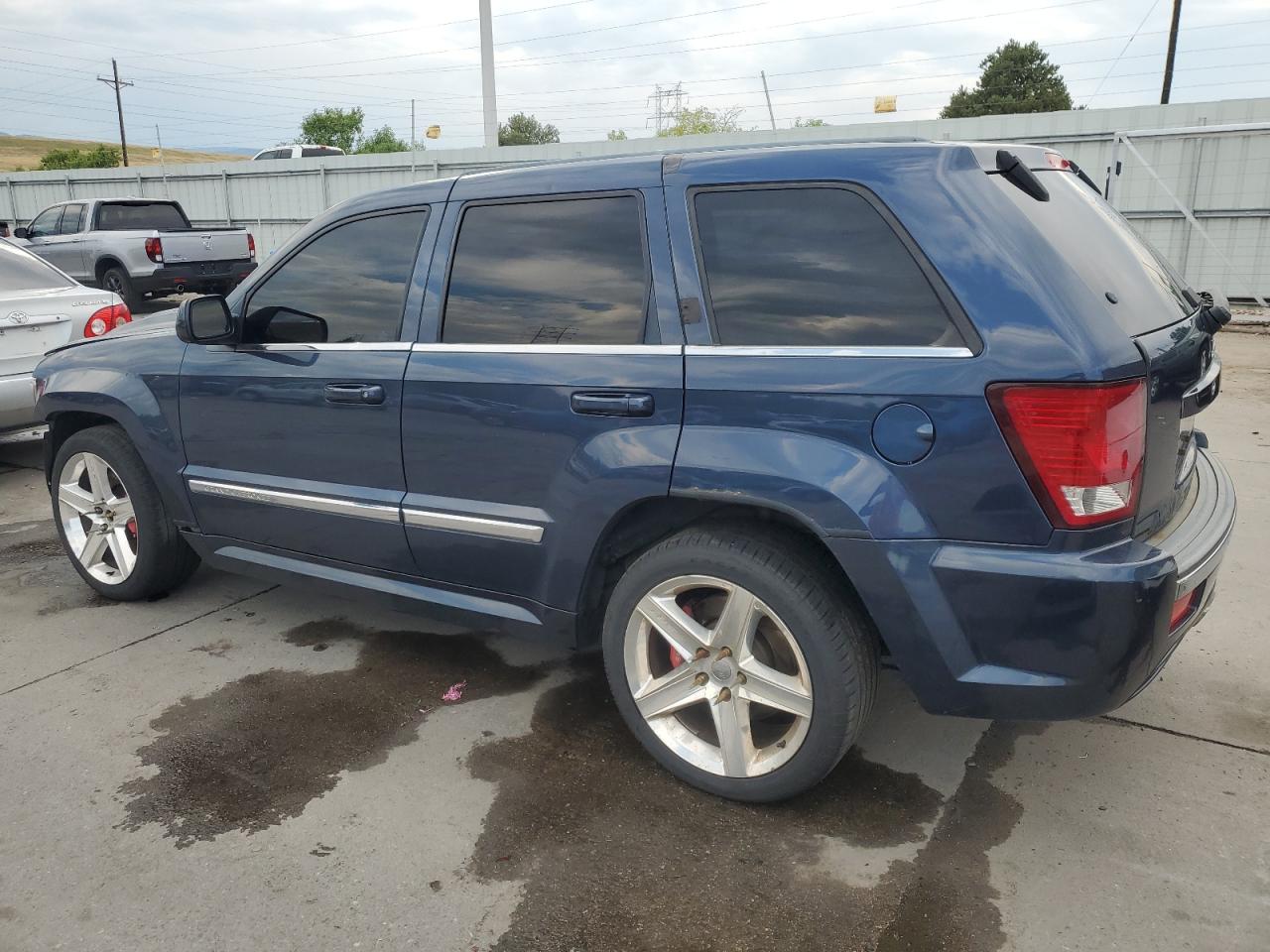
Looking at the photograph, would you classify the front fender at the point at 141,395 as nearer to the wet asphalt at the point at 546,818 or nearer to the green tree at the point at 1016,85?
the wet asphalt at the point at 546,818

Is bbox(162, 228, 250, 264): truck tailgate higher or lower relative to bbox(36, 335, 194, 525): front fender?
higher

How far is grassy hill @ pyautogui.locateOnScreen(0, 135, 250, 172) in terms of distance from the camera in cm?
10007

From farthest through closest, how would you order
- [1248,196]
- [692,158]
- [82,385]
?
[1248,196]
[82,385]
[692,158]

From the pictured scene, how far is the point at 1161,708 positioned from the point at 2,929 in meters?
3.50

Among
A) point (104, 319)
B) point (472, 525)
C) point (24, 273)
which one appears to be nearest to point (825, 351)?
point (472, 525)

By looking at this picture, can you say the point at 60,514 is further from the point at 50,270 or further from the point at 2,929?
the point at 50,270

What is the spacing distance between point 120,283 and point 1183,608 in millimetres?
15870

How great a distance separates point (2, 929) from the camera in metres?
2.37

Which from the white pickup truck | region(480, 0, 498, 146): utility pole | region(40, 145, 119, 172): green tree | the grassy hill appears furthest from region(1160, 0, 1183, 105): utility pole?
the grassy hill

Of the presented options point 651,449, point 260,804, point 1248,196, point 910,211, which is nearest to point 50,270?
point 260,804

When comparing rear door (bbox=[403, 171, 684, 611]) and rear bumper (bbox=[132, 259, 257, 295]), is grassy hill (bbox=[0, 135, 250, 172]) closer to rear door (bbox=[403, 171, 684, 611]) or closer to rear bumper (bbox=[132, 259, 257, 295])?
rear bumper (bbox=[132, 259, 257, 295])

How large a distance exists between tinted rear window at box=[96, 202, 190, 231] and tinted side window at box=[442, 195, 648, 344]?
1466 centimetres

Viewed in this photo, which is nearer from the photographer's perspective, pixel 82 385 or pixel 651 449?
pixel 651 449

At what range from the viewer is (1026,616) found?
7.61 feet
